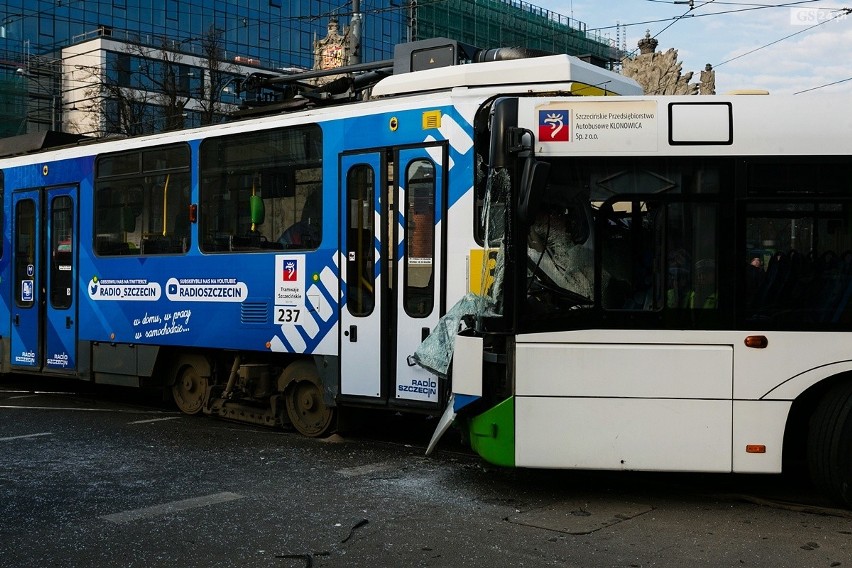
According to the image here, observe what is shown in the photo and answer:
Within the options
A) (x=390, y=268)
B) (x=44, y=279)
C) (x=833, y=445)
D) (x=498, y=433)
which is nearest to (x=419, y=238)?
(x=390, y=268)

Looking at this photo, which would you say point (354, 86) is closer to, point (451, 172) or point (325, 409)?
point (451, 172)

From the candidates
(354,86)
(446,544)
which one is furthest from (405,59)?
(446,544)

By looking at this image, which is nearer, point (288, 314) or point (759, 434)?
point (759, 434)

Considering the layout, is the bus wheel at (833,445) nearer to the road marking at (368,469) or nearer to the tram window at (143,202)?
the road marking at (368,469)

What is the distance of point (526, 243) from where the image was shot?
710 cm

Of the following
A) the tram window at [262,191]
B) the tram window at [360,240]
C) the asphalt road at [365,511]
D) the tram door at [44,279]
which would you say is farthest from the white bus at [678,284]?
the tram door at [44,279]

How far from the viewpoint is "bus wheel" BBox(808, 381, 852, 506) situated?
22.3ft

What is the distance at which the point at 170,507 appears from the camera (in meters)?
7.18

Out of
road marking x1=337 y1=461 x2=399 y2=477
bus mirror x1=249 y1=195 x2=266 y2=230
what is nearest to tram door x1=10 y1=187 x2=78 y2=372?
bus mirror x1=249 y1=195 x2=266 y2=230

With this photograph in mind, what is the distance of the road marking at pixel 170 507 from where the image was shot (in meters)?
6.91

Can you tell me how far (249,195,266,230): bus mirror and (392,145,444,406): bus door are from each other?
6.08 feet

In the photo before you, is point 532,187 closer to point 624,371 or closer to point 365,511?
point 624,371

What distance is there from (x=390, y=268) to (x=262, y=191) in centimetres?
199

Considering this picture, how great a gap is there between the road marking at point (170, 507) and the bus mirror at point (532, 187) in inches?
115
